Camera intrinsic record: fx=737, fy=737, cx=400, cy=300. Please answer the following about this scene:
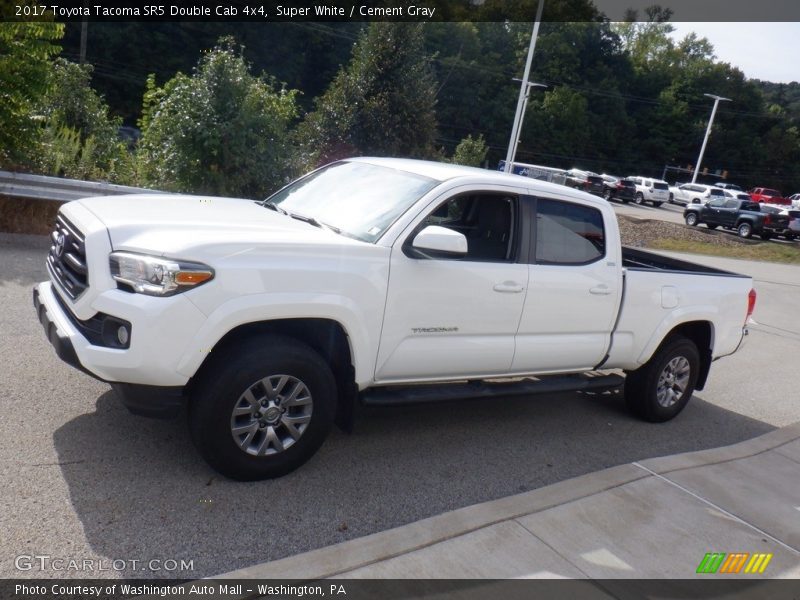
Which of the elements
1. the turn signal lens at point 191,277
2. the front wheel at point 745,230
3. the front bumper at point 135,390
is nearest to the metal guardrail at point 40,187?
the front bumper at point 135,390

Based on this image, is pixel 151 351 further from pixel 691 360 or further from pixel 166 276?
pixel 691 360

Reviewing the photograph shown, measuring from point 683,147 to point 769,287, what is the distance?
75787 millimetres

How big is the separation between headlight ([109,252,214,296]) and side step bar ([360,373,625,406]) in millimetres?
1381

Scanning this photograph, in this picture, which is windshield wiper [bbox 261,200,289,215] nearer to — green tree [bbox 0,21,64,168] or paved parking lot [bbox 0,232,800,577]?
paved parking lot [bbox 0,232,800,577]

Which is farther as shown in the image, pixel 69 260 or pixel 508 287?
pixel 508 287

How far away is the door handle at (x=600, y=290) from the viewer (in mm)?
5638

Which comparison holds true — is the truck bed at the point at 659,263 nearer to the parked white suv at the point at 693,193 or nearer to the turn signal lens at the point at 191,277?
the turn signal lens at the point at 191,277

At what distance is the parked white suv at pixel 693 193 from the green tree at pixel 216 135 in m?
47.5

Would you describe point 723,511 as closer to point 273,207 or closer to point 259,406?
point 259,406

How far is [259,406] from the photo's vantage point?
4191 mm

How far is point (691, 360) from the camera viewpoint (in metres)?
6.72

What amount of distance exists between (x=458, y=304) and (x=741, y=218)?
31976mm

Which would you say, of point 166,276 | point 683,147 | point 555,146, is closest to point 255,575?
point 166,276

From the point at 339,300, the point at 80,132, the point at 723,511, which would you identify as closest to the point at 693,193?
the point at 80,132
